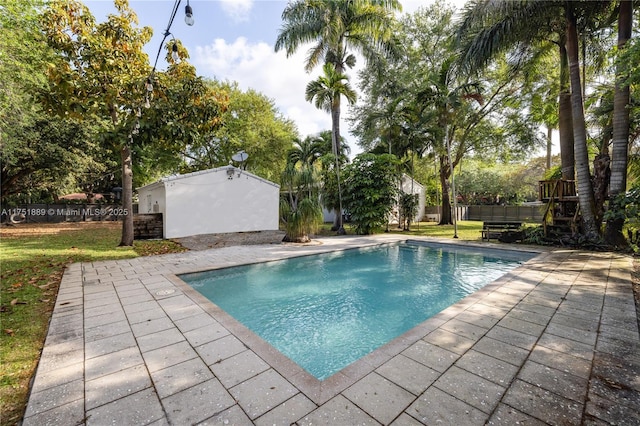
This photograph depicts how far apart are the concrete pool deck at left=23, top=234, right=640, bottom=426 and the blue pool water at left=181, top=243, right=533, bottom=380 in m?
0.72

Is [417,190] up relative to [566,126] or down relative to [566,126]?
down

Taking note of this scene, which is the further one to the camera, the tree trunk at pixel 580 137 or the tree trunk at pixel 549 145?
the tree trunk at pixel 549 145

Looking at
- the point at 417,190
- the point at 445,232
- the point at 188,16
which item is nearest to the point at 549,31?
Answer: the point at 445,232

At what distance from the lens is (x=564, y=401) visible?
6.21 feet

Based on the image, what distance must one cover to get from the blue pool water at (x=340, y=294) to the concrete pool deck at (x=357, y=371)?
72 cm

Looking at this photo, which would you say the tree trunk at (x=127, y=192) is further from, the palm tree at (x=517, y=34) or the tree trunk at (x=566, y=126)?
the tree trunk at (x=566, y=126)

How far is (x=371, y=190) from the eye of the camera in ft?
41.5

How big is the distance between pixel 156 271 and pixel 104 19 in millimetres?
7467

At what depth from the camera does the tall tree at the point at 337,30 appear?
39.6ft

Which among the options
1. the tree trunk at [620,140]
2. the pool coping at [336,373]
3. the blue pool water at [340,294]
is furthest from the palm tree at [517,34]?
the pool coping at [336,373]

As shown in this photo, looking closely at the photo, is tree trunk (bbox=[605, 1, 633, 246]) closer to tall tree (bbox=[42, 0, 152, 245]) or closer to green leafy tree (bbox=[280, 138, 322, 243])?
green leafy tree (bbox=[280, 138, 322, 243])

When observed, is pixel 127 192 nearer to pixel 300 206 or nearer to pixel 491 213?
pixel 300 206

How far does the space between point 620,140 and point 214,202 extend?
14314 mm

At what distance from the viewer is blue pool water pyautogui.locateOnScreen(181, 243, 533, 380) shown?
3.55 meters
